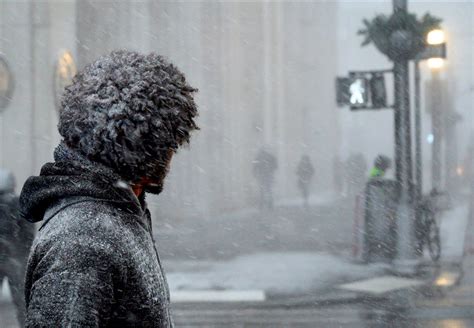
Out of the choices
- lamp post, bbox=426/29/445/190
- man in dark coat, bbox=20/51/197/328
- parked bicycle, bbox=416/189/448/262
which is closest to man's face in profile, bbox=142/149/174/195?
man in dark coat, bbox=20/51/197/328

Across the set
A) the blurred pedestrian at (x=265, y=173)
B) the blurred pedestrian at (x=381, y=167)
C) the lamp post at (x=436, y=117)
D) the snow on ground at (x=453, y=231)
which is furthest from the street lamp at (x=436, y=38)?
the blurred pedestrian at (x=265, y=173)

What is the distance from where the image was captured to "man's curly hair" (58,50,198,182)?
59.8 inches

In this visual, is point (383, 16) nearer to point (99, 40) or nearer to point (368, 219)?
point (368, 219)

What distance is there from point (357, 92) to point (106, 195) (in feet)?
20.9

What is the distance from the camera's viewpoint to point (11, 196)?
5.43 metres

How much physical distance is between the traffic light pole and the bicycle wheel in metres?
0.18

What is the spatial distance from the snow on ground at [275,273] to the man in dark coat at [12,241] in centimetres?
231

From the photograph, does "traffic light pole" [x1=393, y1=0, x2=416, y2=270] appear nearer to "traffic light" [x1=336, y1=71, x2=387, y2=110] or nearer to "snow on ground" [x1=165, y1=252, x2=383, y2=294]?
"traffic light" [x1=336, y1=71, x2=387, y2=110]

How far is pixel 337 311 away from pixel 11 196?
3.06 m

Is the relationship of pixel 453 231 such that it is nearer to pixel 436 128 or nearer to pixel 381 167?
pixel 381 167

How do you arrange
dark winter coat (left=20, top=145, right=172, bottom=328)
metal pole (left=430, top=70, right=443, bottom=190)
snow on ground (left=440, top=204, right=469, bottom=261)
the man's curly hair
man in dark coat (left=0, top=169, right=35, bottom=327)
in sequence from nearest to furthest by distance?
1. dark winter coat (left=20, top=145, right=172, bottom=328)
2. the man's curly hair
3. man in dark coat (left=0, top=169, right=35, bottom=327)
4. snow on ground (left=440, top=204, right=469, bottom=261)
5. metal pole (left=430, top=70, right=443, bottom=190)

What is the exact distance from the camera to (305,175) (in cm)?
827

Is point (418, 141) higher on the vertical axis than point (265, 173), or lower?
higher

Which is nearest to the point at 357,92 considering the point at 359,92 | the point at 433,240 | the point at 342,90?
the point at 359,92
